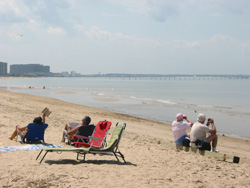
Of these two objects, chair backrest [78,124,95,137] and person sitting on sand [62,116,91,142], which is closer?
chair backrest [78,124,95,137]

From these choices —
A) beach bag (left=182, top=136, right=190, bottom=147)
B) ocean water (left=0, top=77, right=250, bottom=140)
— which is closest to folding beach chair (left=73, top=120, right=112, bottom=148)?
beach bag (left=182, top=136, right=190, bottom=147)

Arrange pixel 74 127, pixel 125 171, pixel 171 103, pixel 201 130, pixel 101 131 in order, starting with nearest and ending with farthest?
pixel 125 171 < pixel 101 131 < pixel 201 130 < pixel 74 127 < pixel 171 103

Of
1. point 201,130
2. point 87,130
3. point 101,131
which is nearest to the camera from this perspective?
point 101,131

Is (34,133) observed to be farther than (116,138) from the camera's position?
Yes

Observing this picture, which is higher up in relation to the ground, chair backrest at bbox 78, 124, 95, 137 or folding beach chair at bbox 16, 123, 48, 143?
chair backrest at bbox 78, 124, 95, 137

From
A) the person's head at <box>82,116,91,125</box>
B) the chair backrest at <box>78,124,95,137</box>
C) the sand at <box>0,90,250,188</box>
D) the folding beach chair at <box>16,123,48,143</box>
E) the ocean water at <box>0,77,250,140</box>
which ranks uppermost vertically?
the person's head at <box>82,116,91,125</box>

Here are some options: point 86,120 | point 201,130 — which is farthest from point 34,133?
point 201,130

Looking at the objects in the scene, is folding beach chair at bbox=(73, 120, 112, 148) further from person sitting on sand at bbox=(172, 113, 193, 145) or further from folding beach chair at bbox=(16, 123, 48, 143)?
person sitting on sand at bbox=(172, 113, 193, 145)

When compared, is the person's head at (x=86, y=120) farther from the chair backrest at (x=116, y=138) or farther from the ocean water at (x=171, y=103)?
the ocean water at (x=171, y=103)

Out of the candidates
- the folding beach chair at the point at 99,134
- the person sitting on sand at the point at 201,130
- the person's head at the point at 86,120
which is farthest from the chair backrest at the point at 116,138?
the person sitting on sand at the point at 201,130

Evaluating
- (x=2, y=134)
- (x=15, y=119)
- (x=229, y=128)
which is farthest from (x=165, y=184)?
(x=229, y=128)

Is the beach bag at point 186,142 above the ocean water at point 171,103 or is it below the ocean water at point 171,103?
above

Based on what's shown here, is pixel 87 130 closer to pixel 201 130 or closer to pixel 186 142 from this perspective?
pixel 186 142

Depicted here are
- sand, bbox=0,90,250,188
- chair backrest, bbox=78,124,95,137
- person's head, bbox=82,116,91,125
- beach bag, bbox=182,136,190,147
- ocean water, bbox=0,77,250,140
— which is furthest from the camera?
ocean water, bbox=0,77,250,140
